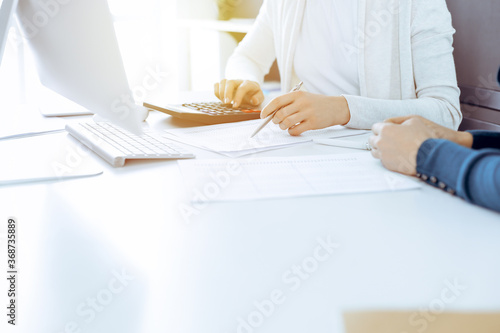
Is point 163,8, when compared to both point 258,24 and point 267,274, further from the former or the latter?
point 267,274

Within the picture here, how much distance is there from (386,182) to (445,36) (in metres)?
0.64

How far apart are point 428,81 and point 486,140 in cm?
44

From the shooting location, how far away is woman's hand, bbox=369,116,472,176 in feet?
2.55

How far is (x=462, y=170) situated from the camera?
2.20ft

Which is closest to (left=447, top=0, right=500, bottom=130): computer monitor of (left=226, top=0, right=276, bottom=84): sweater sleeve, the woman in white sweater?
the woman in white sweater

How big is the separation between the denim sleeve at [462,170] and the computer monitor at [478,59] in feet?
3.08

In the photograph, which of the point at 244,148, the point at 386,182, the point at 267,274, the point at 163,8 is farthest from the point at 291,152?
the point at 163,8

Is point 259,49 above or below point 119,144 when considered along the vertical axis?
above

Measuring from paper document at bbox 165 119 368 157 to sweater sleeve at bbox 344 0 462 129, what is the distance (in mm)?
59

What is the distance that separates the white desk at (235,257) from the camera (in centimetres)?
43

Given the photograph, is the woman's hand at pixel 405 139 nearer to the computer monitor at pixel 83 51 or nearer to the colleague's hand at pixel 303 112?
the colleague's hand at pixel 303 112

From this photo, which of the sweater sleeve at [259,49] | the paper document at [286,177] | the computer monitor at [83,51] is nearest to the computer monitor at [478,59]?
the sweater sleeve at [259,49]

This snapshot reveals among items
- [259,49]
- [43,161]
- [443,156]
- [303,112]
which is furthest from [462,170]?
[259,49]

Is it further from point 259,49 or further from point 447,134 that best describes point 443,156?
point 259,49
